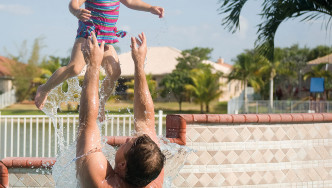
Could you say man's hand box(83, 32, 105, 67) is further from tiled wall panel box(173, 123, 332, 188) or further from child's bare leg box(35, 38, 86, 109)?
tiled wall panel box(173, 123, 332, 188)

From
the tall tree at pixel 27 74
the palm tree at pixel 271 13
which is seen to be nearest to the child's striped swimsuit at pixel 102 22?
the palm tree at pixel 271 13

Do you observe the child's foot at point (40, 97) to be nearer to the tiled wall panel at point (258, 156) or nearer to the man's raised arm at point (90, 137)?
the man's raised arm at point (90, 137)

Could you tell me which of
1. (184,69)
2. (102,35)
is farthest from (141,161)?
(184,69)

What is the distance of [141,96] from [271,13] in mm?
7210

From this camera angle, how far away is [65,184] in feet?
10.3

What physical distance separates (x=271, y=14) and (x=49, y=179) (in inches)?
240

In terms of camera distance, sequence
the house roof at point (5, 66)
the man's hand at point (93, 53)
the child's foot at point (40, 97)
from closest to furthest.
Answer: the man's hand at point (93, 53)
the child's foot at point (40, 97)
the house roof at point (5, 66)

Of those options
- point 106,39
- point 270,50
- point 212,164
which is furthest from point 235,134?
point 270,50

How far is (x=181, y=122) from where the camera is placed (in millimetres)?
5547

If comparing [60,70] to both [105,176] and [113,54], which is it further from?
[105,176]

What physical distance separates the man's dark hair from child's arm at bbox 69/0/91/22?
3.84 feet

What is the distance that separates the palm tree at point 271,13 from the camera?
944 cm

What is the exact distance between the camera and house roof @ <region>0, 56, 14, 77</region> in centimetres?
4306

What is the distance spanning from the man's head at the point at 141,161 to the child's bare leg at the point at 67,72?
4.69 ft
